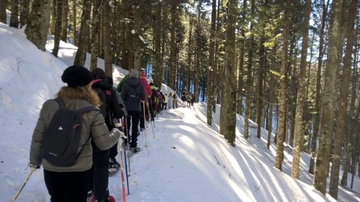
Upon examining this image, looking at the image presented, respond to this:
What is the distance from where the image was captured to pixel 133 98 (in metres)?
7.45

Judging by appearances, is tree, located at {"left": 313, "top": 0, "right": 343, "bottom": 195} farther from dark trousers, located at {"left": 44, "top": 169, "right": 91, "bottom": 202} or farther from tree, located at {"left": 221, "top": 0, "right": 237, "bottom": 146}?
dark trousers, located at {"left": 44, "top": 169, "right": 91, "bottom": 202}

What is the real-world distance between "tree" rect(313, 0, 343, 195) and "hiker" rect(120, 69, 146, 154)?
634 centimetres

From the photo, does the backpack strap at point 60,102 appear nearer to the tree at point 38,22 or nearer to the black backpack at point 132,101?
the black backpack at point 132,101

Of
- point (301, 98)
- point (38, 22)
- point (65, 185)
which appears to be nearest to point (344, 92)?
point (301, 98)

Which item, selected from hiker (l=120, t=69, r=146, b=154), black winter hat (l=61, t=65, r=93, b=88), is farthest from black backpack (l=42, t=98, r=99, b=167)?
hiker (l=120, t=69, r=146, b=154)

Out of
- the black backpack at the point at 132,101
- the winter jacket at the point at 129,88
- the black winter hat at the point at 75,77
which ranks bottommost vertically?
the black backpack at the point at 132,101

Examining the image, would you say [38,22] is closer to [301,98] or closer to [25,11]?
[25,11]

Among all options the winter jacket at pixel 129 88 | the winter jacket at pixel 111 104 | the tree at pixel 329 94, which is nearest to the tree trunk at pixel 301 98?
the tree at pixel 329 94

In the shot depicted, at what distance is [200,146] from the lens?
27.8 ft

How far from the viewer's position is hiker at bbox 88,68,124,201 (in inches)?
160

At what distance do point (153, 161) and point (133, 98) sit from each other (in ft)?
5.33

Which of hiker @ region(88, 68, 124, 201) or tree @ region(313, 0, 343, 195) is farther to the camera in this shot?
tree @ region(313, 0, 343, 195)

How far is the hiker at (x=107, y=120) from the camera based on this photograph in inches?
160

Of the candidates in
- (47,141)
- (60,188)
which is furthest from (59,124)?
(60,188)
